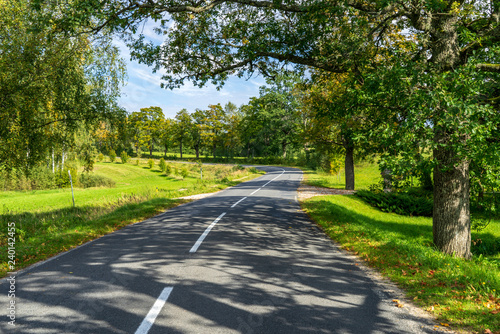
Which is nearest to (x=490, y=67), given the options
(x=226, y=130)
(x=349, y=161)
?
(x=349, y=161)

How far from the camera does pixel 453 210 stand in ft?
24.3

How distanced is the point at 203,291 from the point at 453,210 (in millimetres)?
6615

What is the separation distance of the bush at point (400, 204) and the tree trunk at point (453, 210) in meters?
10.4

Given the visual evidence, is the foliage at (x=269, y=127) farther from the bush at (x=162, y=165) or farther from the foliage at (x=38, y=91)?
→ the foliage at (x=38, y=91)

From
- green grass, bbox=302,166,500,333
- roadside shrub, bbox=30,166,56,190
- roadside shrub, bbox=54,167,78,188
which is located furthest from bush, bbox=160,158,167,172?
green grass, bbox=302,166,500,333

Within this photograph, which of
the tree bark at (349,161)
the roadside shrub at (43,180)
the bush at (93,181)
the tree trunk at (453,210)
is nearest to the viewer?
the tree trunk at (453,210)

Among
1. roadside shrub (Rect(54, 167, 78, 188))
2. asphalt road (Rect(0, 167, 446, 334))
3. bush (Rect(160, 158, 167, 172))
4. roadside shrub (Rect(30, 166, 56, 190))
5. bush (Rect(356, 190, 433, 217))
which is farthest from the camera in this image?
bush (Rect(160, 158, 167, 172))

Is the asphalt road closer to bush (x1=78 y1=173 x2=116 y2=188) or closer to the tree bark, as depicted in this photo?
the tree bark

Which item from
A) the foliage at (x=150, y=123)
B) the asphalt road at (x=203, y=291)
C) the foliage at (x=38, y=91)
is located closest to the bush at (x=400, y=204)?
the asphalt road at (x=203, y=291)

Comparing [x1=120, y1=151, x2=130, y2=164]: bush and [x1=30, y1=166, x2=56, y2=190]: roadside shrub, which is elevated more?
[x1=120, y1=151, x2=130, y2=164]: bush

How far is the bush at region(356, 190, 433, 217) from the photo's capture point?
17453 mm

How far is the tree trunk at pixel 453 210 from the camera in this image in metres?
7.31

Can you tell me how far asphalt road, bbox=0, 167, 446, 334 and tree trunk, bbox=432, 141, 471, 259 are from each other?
292 centimetres

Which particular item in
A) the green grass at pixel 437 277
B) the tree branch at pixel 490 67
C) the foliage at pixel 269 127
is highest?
the foliage at pixel 269 127
